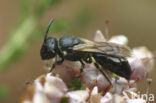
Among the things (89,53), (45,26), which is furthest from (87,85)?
(45,26)

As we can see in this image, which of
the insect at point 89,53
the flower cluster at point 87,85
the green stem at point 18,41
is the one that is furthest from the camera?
the green stem at point 18,41

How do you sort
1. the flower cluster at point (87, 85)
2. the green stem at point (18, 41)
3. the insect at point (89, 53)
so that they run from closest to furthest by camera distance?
1. the flower cluster at point (87, 85)
2. the insect at point (89, 53)
3. the green stem at point (18, 41)

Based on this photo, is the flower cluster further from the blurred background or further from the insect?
the blurred background

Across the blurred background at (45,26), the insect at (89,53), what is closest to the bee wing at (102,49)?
the insect at (89,53)

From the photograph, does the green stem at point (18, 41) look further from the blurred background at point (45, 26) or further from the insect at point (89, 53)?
the insect at point (89, 53)

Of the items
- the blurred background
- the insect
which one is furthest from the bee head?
the blurred background

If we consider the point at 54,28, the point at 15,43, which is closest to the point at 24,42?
the point at 15,43

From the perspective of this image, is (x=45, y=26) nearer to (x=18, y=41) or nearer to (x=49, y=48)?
(x=18, y=41)

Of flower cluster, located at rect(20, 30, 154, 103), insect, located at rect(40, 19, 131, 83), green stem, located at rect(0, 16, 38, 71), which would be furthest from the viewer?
green stem, located at rect(0, 16, 38, 71)
